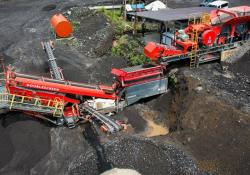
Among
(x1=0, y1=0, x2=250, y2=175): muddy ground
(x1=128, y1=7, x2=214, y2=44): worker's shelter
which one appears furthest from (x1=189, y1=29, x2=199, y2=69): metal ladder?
(x1=128, y1=7, x2=214, y2=44): worker's shelter

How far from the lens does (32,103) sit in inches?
583

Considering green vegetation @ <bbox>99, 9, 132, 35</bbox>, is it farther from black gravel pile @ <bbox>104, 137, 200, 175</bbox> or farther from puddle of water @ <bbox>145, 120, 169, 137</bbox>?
black gravel pile @ <bbox>104, 137, 200, 175</bbox>

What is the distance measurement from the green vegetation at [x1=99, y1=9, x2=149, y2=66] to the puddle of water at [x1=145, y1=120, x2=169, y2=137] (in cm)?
445

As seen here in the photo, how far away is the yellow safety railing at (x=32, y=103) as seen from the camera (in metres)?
14.5

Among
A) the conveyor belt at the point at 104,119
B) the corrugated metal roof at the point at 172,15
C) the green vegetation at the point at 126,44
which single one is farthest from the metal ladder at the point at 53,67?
the corrugated metal roof at the point at 172,15

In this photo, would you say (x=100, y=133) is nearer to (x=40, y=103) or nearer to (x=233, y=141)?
(x=40, y=103)

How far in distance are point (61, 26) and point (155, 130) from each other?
9.63 m

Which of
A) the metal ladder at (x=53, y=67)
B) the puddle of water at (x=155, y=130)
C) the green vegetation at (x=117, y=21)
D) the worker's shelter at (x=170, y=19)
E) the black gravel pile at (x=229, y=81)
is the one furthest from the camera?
the green vegetation at (x=117, y=21)

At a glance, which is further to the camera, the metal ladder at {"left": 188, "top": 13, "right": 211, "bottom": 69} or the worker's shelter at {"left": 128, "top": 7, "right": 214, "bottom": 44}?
the worker's shelter at {"left": 128, "top": 7, "right": 214, "bottom": 44}

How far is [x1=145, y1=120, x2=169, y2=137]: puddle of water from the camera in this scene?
1560 centimetres

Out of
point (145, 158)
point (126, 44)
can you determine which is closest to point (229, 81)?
point (145, 158)

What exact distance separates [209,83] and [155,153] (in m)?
5.04

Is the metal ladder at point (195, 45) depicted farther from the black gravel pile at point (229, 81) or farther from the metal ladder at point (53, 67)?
the metal ladder at point (53, 67)

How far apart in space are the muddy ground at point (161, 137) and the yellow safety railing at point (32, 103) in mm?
947
